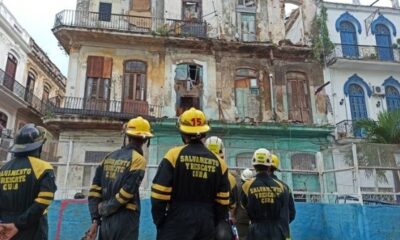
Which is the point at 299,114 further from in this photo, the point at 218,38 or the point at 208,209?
the point at 208,209

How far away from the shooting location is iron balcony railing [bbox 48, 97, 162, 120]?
15578 mm

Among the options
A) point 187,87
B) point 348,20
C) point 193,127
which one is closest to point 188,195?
point 193,127

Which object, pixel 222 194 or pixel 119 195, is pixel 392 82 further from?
pixel 119 195

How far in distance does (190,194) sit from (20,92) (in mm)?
20215

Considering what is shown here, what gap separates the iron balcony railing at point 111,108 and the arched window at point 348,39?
10.5 metres

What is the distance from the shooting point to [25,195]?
3.37 m

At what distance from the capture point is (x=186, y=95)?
56.2 ft

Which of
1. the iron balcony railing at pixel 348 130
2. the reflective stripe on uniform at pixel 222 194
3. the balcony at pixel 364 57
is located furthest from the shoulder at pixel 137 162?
the balcony at pixel 364 57

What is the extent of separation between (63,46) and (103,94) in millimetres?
3605

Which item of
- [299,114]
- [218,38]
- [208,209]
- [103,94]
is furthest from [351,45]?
[208,209]

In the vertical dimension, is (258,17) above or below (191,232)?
above

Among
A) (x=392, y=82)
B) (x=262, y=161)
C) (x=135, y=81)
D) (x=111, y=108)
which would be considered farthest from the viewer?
(x=392, y=82)

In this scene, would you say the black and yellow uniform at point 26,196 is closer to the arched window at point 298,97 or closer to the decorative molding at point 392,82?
the arched window at point 298,97

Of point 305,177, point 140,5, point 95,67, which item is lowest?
point 305,177
